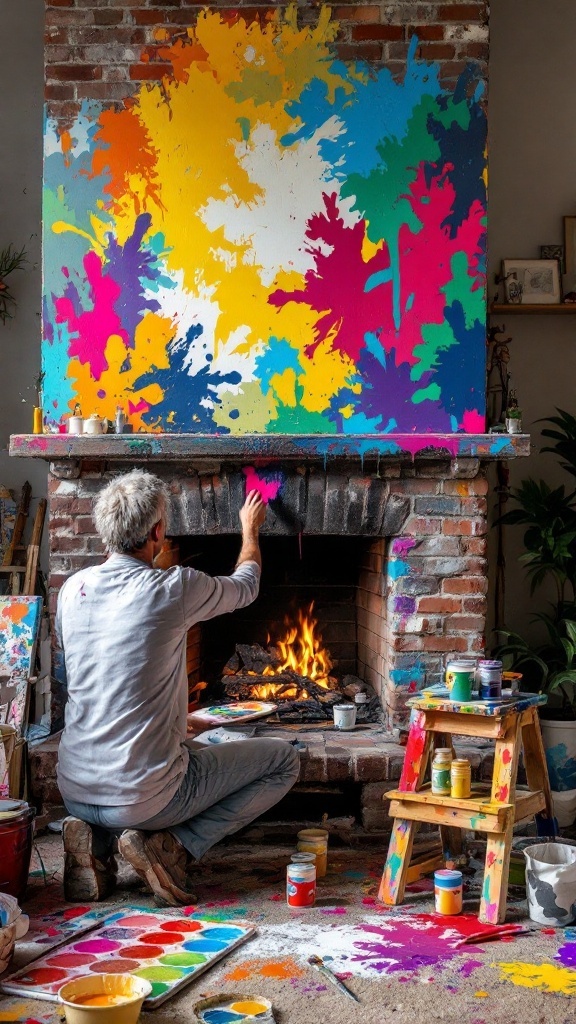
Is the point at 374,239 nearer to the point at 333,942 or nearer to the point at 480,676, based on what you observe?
the point at 480,676

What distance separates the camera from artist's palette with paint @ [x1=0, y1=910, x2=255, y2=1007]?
8.22ft

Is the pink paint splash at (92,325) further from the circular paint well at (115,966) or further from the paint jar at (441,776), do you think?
the circular paint well at (115,966)

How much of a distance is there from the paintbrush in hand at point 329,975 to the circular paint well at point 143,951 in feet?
1.33

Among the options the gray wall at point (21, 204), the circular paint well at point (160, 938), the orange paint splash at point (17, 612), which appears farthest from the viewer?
the gray wall at point (21, 204)

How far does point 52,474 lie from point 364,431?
121 centimetres

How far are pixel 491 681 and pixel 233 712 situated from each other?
1265 mm

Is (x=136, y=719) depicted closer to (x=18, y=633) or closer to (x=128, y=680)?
(x=128, y=680)

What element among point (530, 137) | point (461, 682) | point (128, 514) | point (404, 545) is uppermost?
point (530, 137)

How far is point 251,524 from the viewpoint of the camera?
3.70m

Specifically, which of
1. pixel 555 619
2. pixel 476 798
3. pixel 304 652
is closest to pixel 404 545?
pixel 304 652

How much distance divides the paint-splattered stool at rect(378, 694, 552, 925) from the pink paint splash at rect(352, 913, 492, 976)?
0.33 ft

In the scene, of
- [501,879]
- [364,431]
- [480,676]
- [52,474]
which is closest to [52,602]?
[52,474]

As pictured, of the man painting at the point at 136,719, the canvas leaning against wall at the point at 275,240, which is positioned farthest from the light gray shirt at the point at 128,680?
the canvas leaning against wall at the point at 275,240

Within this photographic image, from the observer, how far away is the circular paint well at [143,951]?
2.65 meters
